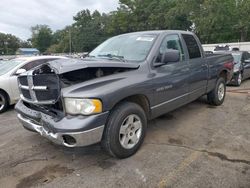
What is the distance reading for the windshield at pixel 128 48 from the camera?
4160 mm

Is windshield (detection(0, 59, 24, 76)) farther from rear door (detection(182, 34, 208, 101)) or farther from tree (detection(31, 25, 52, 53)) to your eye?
tree (detection(31, 25, 52, 53))

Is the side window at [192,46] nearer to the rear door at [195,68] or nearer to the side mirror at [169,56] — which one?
the rear door at [195,68]

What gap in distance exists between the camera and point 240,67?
9969 mm

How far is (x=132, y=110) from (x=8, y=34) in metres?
99.3

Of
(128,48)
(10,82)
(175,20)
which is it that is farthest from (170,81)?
(175,20)

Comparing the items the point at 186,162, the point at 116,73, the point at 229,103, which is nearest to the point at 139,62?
the point at 116,73

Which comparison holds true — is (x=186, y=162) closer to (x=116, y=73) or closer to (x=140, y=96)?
(x=140, y=96)

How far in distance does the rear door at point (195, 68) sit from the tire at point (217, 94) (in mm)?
711

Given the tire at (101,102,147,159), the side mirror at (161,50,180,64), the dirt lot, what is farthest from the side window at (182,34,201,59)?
the tire at (101,102,147,159)

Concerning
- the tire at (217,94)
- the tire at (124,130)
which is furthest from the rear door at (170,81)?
the tire at (217,94)

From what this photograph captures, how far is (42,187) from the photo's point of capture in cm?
302

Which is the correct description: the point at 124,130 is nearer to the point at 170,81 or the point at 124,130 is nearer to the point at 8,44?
the point at 170,81

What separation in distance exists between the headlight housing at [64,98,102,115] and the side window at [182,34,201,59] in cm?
270

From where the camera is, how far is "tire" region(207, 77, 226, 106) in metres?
6.29
